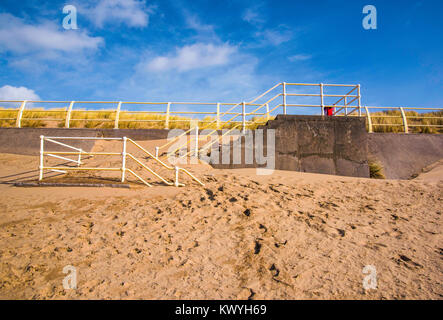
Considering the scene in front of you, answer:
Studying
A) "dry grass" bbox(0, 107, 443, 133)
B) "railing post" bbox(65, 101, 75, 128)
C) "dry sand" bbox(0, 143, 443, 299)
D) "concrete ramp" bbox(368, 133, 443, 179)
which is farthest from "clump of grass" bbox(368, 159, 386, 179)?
"railing post" bbox(65, 101, 75, 128)

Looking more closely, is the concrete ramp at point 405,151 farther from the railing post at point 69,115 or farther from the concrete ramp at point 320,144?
the railing post at point 69,115

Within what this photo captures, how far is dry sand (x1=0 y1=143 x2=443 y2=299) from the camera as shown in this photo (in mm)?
2619

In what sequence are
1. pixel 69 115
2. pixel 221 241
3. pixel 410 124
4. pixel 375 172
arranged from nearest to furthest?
1. pixel 221 241
2. pixel 375 172
3. pixel 69 115
4. pixel 410 124

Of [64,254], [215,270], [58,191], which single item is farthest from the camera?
[58,191]

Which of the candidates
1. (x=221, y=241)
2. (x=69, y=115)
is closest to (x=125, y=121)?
(x=69, y=115)

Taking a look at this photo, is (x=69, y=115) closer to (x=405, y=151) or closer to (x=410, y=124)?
(x=405, y=151)

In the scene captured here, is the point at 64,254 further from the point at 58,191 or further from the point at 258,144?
the point at 258,144

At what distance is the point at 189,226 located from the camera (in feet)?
13.6

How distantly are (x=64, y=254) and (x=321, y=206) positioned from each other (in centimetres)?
454

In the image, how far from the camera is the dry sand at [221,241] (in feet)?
8.59

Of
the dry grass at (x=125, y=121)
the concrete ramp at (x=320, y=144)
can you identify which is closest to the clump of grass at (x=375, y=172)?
the concrete ramp at (x=320, y=144)

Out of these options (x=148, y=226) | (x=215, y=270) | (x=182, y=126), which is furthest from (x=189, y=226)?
(x=182, y=126)

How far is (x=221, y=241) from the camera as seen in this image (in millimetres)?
3668
